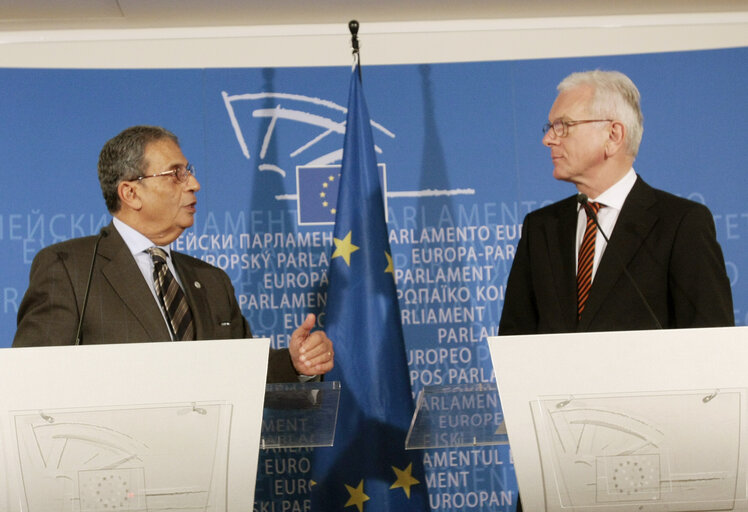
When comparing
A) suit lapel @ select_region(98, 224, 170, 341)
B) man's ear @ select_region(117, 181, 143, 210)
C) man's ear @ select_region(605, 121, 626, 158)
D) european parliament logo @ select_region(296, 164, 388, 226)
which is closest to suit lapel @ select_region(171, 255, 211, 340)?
suit lapel @ select_region(98, 224, 170, 341)

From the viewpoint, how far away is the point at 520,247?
3762 millimetres

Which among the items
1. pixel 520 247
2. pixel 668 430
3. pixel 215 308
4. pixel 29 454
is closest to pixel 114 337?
pixel 215 308

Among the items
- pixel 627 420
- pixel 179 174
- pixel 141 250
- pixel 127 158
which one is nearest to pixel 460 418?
pixel 627 420

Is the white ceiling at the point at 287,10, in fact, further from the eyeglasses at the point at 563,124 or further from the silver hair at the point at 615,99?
the eyeglasses at the point at 563,124

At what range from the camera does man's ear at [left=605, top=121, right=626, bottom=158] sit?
3.96 metres

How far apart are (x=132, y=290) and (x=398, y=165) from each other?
1.65m

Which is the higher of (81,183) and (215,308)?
(81,183)

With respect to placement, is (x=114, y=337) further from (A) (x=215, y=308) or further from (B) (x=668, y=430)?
(B) (x=668, y=430)

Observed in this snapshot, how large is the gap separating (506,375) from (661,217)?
66.5 inches

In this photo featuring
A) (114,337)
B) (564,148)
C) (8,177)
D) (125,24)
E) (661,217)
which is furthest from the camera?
(125,24)

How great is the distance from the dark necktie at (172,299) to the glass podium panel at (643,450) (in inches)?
68.1

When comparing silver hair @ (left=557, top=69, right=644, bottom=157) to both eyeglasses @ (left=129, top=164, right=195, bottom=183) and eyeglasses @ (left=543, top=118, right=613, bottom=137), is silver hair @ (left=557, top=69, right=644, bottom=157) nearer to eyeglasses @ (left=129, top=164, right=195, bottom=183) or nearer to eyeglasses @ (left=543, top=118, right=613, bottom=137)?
eyeglasses @ (left=543, top=118, right=613, bottom=137)

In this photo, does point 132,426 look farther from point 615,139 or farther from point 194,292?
point 615,139

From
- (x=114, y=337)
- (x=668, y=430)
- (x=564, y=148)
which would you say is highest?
(x=564, y=148)
